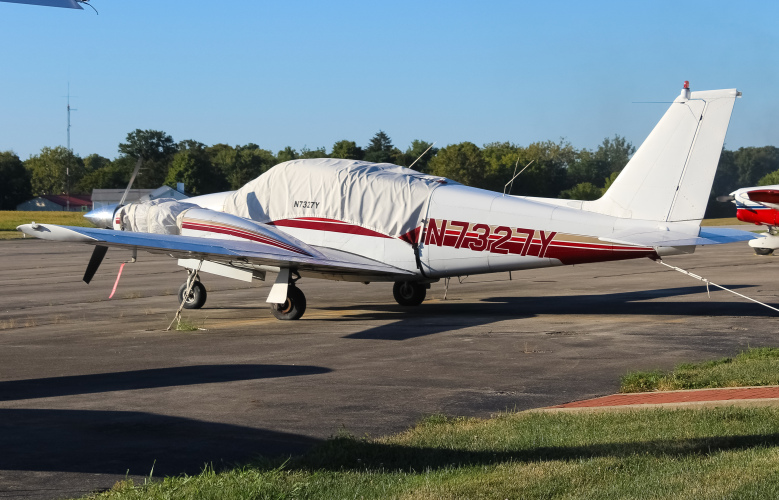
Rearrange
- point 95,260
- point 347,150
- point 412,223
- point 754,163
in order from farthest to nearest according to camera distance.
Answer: point 754,163 → point 347,150 → point 95,260 → point 412,223

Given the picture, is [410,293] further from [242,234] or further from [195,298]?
[195,298]

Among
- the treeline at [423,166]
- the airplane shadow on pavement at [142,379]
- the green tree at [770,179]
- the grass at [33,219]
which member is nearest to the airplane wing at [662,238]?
the airplane shadow on pavement at [142,379]

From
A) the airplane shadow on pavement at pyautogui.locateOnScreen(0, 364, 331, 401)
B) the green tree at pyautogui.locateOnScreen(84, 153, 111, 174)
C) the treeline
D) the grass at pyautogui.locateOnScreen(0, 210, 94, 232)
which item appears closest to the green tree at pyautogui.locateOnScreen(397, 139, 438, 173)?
the treeline

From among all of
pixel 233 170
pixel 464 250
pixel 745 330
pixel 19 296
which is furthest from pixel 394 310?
pixel 233 170

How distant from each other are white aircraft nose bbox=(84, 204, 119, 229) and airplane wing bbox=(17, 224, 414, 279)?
2.89 m

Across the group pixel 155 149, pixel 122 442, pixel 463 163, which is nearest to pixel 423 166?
pixel 463 163

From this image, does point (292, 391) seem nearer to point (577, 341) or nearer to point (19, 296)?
point (577, 341)

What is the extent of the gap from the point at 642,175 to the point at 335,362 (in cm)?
764

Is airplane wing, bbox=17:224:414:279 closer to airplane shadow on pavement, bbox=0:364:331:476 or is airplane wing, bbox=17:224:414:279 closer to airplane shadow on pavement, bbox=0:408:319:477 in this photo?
airplane shadow on pavement, bbox=0:364:331:476

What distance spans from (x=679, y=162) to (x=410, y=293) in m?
7.18

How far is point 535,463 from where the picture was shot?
7082 mm

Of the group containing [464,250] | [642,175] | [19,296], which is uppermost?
[642,175]

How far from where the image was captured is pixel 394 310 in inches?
810

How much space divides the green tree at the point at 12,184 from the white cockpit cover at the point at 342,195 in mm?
114047
